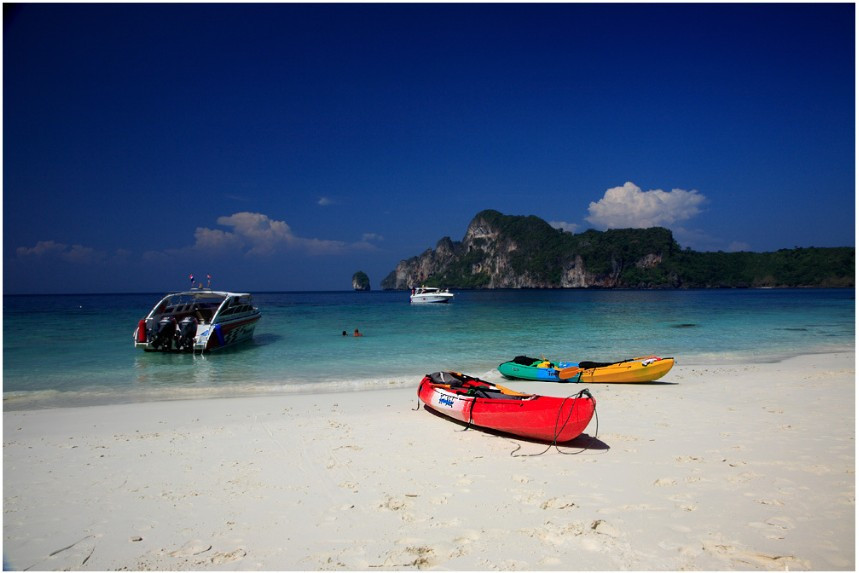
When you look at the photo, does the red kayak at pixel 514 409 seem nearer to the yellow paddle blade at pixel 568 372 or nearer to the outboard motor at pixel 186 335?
the yellow paddle blade at pixel 568 372

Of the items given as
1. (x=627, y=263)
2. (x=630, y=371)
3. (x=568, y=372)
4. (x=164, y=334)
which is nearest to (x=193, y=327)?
(x=164, y=334)

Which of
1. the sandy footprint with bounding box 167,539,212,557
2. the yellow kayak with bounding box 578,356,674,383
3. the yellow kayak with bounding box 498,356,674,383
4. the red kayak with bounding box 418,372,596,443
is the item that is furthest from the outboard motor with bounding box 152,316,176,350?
the sandy footprint with bounding box 167,539,212,557

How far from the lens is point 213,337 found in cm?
1984

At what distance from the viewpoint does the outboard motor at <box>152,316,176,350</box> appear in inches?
752

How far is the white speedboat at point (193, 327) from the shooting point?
19172mm

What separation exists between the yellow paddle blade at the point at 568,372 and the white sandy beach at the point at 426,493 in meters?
3.18

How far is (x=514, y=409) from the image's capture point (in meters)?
6.98

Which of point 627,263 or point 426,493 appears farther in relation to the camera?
point 627,263

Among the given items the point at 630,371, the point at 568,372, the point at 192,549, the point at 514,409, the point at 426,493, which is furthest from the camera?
the point at 568,372

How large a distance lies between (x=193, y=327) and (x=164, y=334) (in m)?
1.12

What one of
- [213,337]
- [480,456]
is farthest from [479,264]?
[480,456]

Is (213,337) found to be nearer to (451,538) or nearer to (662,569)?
(451,538)

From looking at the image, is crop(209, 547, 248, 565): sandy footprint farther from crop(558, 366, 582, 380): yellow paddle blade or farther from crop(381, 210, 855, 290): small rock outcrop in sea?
crop(381, 210, 855, 290): small rock outcrop in sea

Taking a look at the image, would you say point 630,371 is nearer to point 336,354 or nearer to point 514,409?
point 514,409
